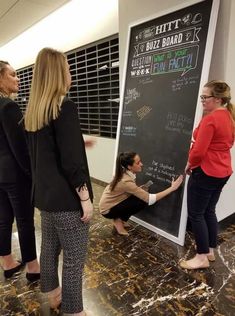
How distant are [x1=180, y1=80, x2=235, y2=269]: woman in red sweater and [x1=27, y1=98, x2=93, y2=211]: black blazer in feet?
2.96

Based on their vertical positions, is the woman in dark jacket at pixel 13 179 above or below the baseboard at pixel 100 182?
above

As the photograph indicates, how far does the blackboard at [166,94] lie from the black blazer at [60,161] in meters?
1.26

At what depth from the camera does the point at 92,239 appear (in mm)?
2568

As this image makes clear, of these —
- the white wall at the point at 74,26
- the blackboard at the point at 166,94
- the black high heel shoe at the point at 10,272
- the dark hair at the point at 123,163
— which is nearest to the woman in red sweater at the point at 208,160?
the blackboard at the point at 166,94

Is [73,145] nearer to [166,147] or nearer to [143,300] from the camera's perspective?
[143,300]

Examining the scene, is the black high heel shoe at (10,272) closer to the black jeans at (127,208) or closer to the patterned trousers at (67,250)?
the patterned trousers at (67,250)

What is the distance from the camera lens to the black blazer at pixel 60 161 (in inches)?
48.4

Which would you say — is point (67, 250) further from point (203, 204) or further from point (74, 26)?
point (74, 26)

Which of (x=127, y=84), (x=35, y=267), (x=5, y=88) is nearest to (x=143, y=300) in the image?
(x=35, y=267)

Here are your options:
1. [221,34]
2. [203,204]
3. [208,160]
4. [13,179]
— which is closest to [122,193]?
A: [203,204]

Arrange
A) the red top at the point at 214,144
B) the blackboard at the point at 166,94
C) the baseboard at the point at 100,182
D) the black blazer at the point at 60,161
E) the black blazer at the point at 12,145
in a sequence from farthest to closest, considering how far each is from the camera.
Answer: the baseboard at the point at 100,182 → the blackboard at the point at 166,94 → the red top at the point at 214,144 → the black blazer at the point at 12,145 → the black blazer at the point at 60,161

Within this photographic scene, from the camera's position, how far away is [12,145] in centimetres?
172

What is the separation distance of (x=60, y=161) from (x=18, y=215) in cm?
82

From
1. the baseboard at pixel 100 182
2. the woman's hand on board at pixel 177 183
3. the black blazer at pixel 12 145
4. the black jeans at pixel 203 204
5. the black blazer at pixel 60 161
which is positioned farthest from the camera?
Result: the baseboard at pixel 100 182
